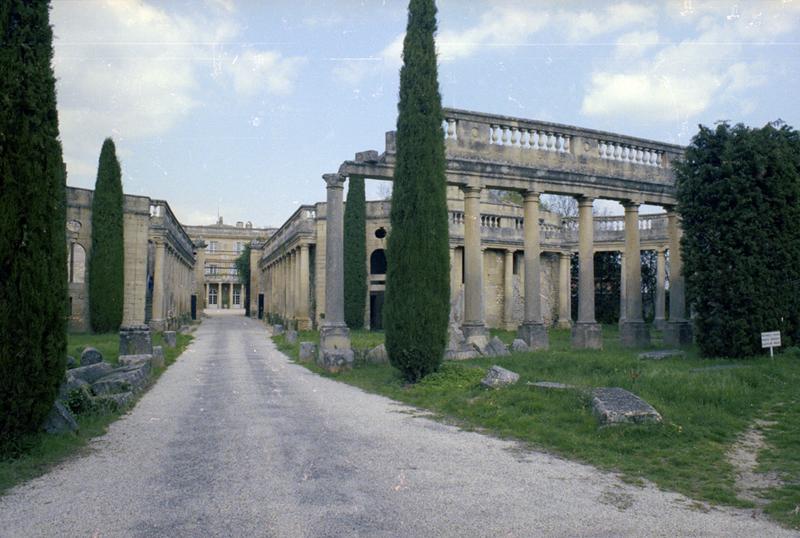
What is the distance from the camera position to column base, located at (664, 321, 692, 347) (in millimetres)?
19094

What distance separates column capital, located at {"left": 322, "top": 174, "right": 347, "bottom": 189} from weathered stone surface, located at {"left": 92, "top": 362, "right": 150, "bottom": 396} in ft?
20.7

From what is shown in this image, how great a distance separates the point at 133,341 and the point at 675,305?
1701 centimetres

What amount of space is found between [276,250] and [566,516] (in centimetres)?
3918

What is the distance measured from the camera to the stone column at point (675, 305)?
754 inches

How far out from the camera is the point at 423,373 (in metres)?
12.4

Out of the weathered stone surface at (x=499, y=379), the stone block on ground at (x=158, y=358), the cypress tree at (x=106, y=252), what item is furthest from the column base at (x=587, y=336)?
the cypress tree at (x=106, y=252)

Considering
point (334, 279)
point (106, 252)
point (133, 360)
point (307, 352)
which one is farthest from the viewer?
point (106, 252)

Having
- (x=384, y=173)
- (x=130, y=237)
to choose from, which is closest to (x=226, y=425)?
(x=384, y=173)

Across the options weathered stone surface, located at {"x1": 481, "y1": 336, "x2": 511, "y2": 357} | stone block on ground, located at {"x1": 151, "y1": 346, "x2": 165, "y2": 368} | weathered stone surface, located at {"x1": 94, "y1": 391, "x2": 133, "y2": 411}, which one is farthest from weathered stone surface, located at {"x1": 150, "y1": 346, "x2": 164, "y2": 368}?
weathered stone surface, located at {"x1": 481, "y1": 336, "x2": 511, "y2": 357}

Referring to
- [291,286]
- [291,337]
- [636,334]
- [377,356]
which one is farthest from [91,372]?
[291,286]

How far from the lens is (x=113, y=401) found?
958 cm

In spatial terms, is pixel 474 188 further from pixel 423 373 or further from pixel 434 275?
pixel 423 373

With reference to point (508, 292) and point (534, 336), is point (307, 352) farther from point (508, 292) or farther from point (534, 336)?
point (508, 292)

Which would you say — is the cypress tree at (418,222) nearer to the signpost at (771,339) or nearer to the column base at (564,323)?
the signpost at (771,339)
